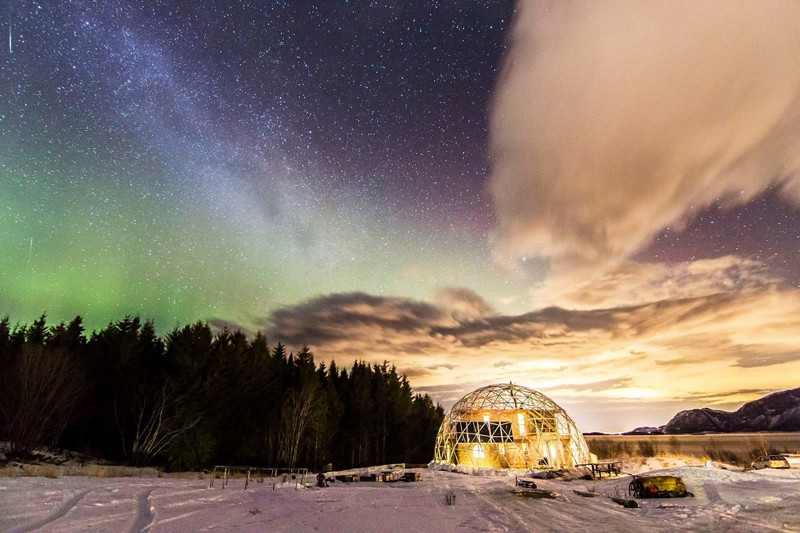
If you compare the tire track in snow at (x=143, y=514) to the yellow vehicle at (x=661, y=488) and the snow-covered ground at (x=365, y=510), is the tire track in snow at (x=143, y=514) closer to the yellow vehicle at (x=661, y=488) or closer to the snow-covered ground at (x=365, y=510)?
the snow-covered ground at (x=365, y=510)

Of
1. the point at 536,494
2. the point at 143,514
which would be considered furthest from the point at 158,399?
the point at 536,494

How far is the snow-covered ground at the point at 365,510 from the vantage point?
920 cm

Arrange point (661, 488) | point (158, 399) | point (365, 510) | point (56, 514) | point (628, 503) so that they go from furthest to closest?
point (158, 399)
point (661, 488)
point (628, 503)
point (365, 510)
point (56, 514)

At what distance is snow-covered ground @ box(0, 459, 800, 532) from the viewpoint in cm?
920

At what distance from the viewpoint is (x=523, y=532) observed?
956 centimetres

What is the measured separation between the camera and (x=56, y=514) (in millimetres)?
8789

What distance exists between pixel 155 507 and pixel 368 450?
1689 inches

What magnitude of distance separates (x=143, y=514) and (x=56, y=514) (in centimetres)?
182

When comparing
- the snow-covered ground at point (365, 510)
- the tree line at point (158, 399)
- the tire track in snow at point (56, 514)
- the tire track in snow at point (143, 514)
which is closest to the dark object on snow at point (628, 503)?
the snow-covered ground at point (365, 510)

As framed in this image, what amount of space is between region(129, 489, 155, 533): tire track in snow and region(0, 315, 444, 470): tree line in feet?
49.7

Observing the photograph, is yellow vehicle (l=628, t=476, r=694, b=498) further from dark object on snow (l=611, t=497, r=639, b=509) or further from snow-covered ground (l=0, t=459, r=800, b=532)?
dark object on snow (l=611, t=497, r=639, b=509)

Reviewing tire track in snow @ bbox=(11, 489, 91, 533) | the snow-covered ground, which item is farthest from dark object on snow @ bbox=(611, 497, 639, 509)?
tire track in snow @ bbox=(11, 489, 91, 533)

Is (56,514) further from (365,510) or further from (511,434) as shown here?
(511,434)

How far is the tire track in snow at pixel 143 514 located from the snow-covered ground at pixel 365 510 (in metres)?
0.02
